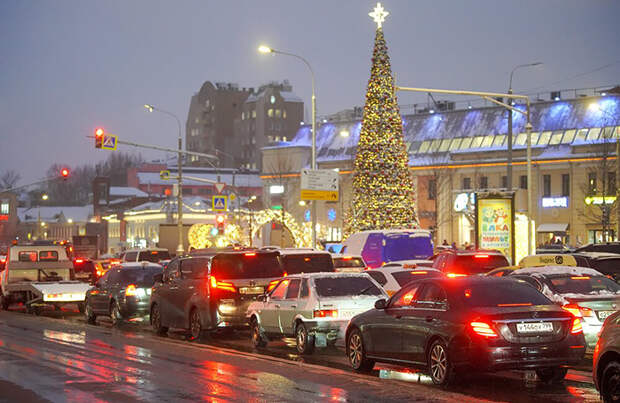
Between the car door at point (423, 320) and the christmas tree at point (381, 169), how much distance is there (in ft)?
109

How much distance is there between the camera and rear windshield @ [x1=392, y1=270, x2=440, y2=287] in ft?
77.7

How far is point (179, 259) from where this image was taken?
2472 cm

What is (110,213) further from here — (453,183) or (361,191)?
(361,191)

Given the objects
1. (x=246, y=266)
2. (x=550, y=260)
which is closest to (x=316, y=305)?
(x=246, y=266)

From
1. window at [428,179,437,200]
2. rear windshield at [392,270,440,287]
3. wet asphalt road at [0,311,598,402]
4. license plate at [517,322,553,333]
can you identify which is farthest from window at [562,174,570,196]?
license plate at [517,322,553,333]

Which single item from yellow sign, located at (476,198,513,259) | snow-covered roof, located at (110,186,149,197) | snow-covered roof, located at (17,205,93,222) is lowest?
yellow sign, located at (476,198,513,259)

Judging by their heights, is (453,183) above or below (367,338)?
above

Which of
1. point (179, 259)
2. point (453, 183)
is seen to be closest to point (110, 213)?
point (453, 183)

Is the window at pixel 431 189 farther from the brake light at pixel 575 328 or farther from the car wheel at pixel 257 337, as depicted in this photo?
the brake light at pixel 575 328

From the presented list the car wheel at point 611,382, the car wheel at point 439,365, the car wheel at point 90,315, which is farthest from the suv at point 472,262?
the car wheel at point 611,382

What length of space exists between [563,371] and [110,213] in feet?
442

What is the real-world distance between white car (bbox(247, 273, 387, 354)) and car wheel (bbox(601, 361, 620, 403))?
25.4ft

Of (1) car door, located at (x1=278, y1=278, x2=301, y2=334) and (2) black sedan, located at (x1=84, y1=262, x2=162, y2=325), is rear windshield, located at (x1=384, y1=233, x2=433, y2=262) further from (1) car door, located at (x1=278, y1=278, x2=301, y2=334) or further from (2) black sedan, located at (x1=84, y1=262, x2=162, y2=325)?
(1) car door, located at (x1=278, y1=278, x2=301, y2=334)

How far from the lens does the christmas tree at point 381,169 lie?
48.2 meters
